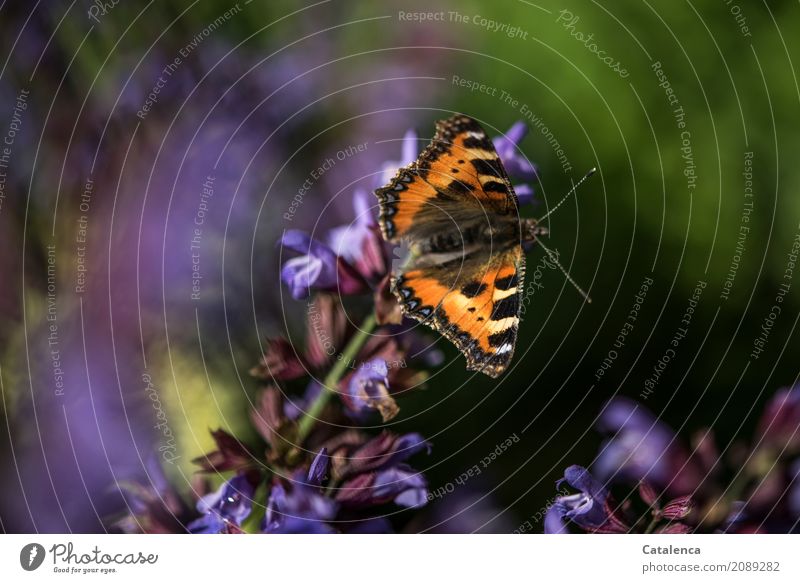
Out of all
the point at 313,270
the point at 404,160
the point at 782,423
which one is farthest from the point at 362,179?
the point at 782,423

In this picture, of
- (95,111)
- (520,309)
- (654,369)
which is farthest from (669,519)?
(95,111)

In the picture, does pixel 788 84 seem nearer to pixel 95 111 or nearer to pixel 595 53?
pixel 595 53

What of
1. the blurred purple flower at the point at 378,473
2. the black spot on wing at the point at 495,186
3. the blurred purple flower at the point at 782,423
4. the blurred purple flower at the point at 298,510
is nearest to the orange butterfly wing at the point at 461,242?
the black spot on wing at the point at 495,186

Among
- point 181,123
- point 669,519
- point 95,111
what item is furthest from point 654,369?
point 95,111

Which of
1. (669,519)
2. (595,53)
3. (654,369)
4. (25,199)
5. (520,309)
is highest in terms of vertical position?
(595,53)

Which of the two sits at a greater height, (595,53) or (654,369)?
(595,53)
